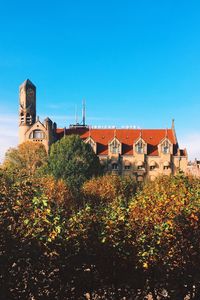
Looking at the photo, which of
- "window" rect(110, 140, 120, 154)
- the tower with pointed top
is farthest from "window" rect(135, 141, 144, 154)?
the tower with pointed top

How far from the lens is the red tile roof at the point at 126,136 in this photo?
121 meters

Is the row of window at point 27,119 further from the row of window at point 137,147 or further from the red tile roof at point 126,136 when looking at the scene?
the row of window at point 137,147

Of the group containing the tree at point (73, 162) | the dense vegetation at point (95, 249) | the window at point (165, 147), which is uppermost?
the window at point (165, 147)

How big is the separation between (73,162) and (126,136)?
115 ft

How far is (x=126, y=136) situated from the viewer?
12425 centimetres

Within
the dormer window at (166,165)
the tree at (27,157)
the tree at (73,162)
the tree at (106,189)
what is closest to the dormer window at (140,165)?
the dormer window at (166,165)

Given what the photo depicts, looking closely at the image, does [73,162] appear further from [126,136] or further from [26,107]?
[26,107]

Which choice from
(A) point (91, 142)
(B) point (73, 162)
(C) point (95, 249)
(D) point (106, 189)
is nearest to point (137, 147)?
(A) point (91, 142)

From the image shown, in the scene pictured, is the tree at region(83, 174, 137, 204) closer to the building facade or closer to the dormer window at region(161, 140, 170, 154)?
the building facade

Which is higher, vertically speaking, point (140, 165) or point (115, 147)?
point (115, 147)

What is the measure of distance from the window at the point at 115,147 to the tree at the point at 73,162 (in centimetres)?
1916

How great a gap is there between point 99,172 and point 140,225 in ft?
241

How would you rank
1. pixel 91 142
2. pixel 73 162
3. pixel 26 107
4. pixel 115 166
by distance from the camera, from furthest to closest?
pixel 26 107
pixel 91 142
pixel 115 166
pixel 73 162

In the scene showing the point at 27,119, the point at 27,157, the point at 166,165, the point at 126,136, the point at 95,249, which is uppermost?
the point at 27,119
